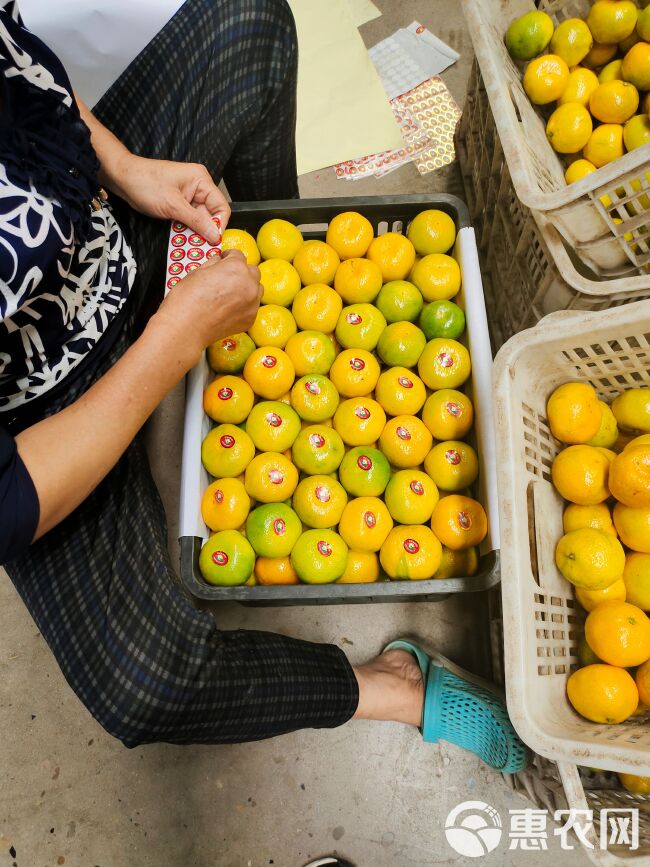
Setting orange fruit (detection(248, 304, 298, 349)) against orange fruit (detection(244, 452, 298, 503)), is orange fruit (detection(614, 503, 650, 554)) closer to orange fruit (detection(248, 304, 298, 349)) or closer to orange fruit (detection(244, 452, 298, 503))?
orange fruit (detection(244, 452, 298, 503))

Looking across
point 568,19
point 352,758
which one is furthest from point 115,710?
point 568,19

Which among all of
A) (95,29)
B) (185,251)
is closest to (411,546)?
(185,251)

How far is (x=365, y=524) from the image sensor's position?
101 centimetres

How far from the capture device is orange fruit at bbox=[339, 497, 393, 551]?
3.31ft

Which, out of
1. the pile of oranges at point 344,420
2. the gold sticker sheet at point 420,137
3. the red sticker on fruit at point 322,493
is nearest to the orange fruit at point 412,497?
the pile of oranges at point 344,420

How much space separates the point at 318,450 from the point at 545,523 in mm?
392

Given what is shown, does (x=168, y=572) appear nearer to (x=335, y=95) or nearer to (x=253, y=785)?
(x=253, y=785)

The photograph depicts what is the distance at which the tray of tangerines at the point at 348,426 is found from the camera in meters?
1.00

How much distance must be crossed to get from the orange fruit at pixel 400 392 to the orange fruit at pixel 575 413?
23 centimetres

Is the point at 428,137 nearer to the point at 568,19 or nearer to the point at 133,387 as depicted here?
the point at 568,19

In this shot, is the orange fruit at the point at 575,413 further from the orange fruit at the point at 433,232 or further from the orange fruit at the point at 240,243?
the orange fruit at the point at 240,243

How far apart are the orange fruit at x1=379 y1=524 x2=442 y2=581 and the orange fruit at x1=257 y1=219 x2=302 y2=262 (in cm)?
59

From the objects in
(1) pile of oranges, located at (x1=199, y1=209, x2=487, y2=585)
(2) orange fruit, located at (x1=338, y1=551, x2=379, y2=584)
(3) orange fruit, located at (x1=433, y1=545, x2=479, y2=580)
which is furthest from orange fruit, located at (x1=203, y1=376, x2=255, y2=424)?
(3) orange fruit, located at (x1=433, y1=545, x2=479, y2=580)

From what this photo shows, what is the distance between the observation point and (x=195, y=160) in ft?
3.67
